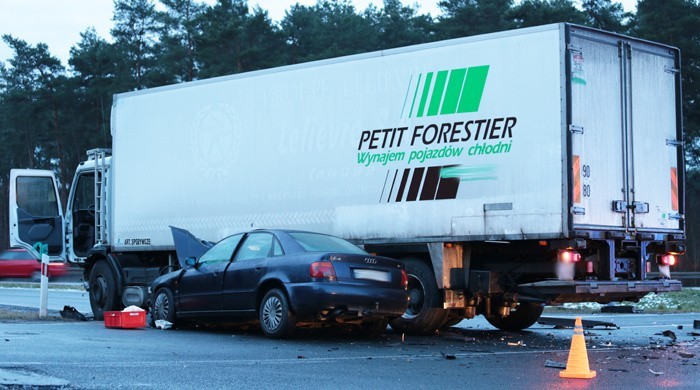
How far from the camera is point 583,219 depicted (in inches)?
506

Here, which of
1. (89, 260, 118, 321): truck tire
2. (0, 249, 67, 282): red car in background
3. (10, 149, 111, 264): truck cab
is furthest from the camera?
(0, 249, 67, 282): red car in background

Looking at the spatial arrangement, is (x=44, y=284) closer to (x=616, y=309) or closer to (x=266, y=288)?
(x=266, y=288)

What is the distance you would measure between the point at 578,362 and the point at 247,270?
5216 mm

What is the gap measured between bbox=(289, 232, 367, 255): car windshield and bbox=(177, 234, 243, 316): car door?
41.4 inches

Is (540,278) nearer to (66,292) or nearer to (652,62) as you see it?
(652,62)

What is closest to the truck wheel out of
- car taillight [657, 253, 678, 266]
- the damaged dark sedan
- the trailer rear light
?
car taillight [657, 253, 678, 266]

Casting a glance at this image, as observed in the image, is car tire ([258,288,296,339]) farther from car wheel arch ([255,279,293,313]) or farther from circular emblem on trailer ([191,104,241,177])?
circular emblem on trailer ([191,104,241,177])

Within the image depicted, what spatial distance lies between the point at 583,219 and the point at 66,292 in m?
25.0

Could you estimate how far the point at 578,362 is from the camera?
968 centimetres

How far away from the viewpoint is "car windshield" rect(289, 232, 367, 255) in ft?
44.0

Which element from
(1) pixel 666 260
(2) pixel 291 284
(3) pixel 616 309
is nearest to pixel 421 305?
(2) pixel 291 284

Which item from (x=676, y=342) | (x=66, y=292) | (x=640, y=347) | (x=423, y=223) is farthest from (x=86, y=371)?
(x=66, y=292)

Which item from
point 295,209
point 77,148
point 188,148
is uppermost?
point 77,148

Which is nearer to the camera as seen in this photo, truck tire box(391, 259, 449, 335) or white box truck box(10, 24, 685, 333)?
white box truck box(10, 24, 685, 333)
